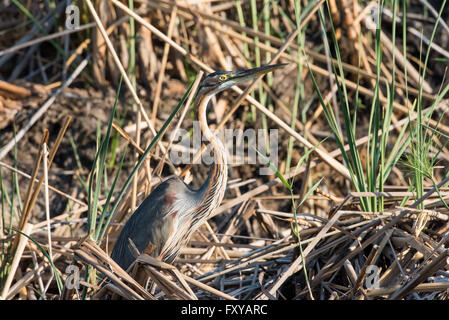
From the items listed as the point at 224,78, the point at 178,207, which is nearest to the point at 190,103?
the point at 224,78

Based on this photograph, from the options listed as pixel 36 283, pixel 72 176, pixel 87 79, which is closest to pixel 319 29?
pixel 87 79

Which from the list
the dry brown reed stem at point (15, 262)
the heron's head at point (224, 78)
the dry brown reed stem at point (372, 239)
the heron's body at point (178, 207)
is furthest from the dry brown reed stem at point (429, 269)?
the dry brown reed stem at point (15, 262)

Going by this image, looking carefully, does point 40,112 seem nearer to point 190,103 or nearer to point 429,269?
point 190,103

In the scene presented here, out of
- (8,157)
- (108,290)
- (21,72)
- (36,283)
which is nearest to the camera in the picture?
(108,290)

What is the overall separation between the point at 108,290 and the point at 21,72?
92.1 inches

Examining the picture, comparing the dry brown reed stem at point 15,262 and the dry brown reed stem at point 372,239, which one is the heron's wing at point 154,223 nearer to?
the dry brown reed stem at point 15,262

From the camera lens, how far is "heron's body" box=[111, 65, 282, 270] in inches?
103

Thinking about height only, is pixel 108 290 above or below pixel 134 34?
below

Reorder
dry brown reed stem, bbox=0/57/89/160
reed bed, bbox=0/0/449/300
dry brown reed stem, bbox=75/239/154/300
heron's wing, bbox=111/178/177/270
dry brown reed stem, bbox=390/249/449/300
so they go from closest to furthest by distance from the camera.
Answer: dry brown reed stem, bbox=390/249/449/300
dry brown reed stem, bbox=75/239/154/300
heron's wing, bbox=111/178/177/270
reed bed, bbox=0/0/449/300
dry brown reed stem, bbox=0/57/89/160

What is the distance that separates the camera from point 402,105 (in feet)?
13.0

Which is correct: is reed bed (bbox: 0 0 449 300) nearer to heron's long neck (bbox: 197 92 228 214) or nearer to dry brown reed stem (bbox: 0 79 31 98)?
dry brown reed stem (bbox: 0 79 31 98)

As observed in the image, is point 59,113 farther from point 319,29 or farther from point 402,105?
point 402,105

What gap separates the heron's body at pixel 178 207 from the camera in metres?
2.61

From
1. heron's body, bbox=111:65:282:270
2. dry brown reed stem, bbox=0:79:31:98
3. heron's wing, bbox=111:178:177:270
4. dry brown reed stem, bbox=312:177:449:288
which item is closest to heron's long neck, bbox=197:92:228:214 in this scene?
heron's body, bbox=111:65:282:270
